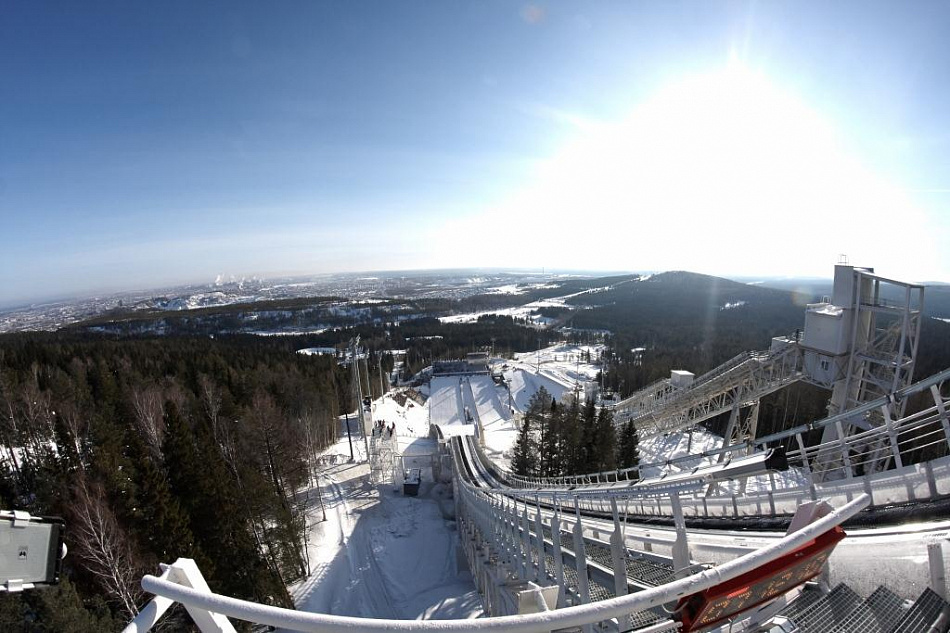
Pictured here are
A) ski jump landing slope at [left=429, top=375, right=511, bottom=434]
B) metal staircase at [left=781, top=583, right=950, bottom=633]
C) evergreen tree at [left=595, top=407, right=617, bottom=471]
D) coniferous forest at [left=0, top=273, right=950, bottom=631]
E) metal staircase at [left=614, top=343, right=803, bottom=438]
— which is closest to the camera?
metal staircase at [left=781, top=583, right=950, bottom=633]

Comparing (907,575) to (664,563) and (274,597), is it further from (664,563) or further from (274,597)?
(274,597)

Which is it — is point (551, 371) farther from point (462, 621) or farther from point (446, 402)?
point (462, 621)

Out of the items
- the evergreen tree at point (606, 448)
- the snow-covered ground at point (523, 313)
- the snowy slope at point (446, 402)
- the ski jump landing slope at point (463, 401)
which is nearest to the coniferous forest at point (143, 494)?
the evergreen tree at point (606, 448)

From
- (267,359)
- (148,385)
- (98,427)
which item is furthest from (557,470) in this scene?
(267,359)

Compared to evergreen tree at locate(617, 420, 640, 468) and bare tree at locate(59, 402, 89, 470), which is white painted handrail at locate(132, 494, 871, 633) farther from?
bare tree at locate(59, 402, 89, 470)

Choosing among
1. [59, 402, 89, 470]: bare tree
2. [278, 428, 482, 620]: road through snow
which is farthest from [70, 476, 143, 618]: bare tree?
[59, 402, 89, 470]: bare tree

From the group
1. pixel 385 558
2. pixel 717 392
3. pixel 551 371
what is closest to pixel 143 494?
pixel 385 558
